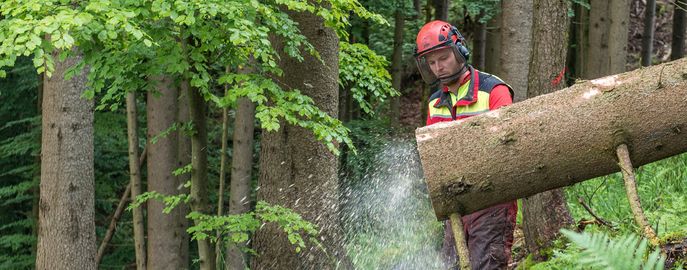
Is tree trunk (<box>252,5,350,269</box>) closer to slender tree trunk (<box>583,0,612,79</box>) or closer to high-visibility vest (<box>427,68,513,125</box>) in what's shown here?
high-visibility vest (<box>427,68,513,125</box>)

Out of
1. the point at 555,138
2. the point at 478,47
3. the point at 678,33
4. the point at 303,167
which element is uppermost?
the point at 678,33

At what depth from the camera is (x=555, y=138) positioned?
4.21 metres

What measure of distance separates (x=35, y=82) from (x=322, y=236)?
815 centimetres

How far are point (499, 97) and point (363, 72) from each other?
3575mm

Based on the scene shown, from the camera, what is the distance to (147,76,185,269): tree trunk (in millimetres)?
12555

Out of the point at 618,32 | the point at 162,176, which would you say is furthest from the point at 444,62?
the point at 618,32

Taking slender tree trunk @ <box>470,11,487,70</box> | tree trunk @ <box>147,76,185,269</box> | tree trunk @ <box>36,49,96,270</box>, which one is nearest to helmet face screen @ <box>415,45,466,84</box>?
tree trunk @ <box>36,49,96,270</box>

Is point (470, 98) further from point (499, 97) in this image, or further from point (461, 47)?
point (461, 47)

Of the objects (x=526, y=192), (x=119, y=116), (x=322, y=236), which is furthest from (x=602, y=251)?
(x=119, y=116)

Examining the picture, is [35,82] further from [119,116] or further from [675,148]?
[675,148]

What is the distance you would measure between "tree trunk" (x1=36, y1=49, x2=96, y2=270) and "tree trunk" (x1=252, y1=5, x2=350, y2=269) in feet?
12.1

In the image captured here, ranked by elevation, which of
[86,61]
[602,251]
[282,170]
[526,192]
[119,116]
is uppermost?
[119,116]

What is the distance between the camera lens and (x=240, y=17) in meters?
6.15

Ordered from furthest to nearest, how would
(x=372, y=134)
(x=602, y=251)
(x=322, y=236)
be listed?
(x=372, y=134)
(x=322, y=236)
(x=602, y=251)
